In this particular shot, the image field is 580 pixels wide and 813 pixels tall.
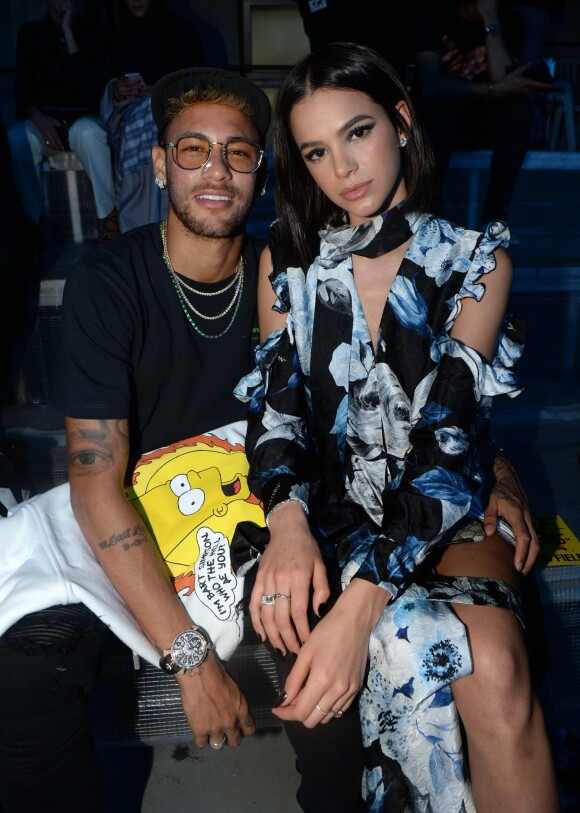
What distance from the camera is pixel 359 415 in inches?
64.2

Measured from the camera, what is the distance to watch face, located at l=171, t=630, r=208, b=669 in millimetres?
1435

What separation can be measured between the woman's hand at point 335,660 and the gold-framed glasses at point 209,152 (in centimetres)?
101

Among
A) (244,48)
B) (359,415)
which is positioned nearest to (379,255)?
(359,415)

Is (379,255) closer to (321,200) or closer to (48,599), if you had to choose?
(321,200)

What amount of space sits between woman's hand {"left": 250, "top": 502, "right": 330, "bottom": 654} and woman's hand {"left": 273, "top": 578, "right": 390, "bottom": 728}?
6 cm

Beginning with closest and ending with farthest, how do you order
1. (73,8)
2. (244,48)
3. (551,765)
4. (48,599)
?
→ (551,765)
(48,599)
(73,8)
(244,48)

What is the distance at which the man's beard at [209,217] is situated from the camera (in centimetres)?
171

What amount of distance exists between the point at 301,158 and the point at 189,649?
1.12m

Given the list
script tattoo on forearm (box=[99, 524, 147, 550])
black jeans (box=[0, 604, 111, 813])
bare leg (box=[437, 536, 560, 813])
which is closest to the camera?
bare leg (box=[437, 536, 560, 813])

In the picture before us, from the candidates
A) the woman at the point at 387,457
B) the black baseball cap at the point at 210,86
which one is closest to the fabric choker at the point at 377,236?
the woman at the point at 387,457

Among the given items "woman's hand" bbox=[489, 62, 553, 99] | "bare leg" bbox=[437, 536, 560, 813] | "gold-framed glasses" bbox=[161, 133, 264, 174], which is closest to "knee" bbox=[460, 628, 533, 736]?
"bare leg" bbox=[437, 536, 560, 813]

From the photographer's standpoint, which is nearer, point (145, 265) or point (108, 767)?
point (145, 265)

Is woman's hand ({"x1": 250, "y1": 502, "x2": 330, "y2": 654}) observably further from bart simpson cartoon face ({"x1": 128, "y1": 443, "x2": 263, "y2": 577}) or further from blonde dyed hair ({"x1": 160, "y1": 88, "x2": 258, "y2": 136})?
blonde dyed hair ({"x1": 160, "y1": 88, "x2": 258, "y2": 136})

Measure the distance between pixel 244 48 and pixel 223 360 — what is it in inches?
205
